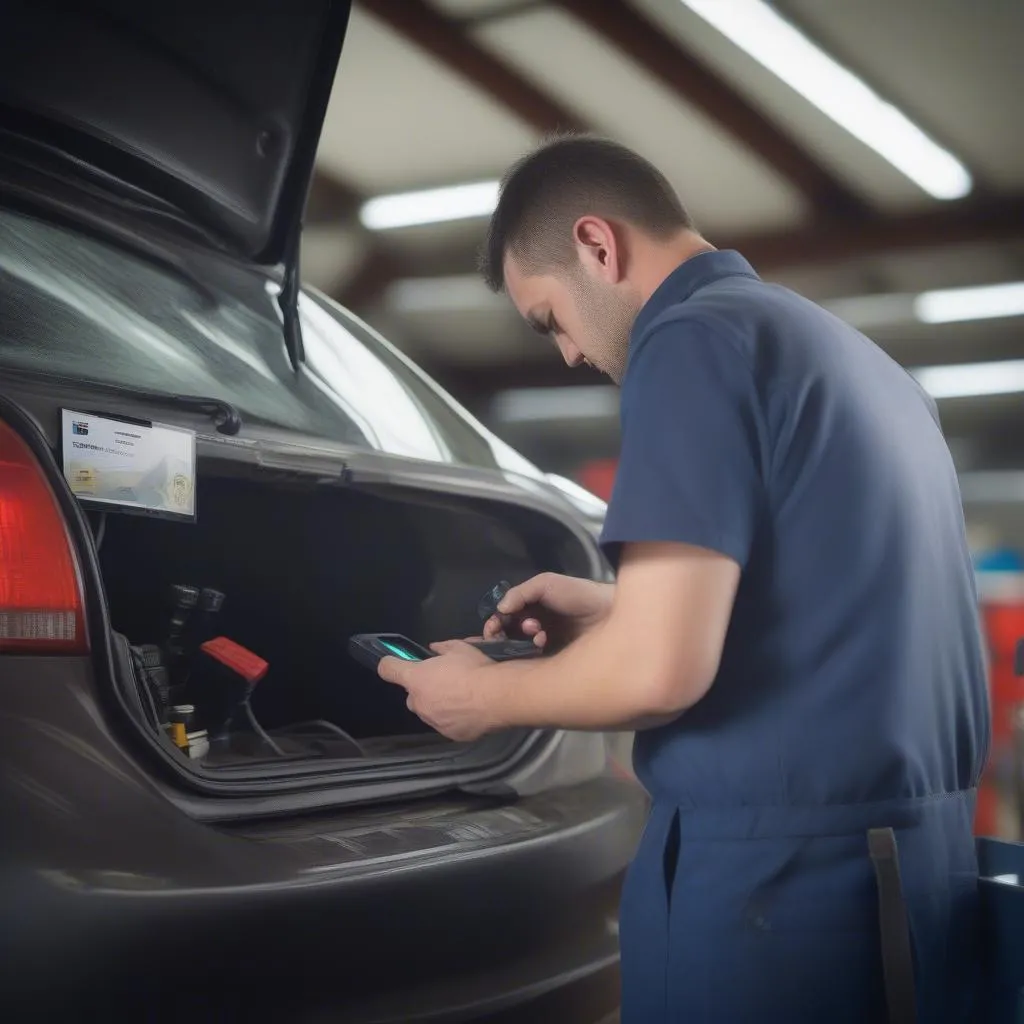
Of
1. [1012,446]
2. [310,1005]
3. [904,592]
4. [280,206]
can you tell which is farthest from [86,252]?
[1012,446]

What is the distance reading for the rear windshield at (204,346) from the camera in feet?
5.10

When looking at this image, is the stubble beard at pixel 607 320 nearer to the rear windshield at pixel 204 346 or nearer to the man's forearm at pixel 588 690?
the man's forearm at pixel 588 690

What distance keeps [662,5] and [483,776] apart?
5.46 meters

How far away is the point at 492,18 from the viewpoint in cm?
655

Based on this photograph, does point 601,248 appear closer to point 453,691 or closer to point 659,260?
point 659,260

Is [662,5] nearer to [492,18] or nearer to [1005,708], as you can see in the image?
[492,18]

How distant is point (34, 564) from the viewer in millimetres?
1252

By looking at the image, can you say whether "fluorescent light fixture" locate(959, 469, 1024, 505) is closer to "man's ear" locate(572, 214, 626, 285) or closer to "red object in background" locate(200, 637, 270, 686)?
"red object in background" locate(200, 637, 270, 686)

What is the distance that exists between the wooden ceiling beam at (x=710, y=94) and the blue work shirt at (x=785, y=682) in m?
5.80

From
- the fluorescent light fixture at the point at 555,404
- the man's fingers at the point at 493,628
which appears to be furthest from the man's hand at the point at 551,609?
the fluorescent light fixture at the point at 555,404

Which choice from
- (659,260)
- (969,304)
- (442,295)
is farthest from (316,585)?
(442,295)

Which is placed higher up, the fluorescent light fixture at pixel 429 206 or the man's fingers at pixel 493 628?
the fluorescent light fixture at pixel 429 206

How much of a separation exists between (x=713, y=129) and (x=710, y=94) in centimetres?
35

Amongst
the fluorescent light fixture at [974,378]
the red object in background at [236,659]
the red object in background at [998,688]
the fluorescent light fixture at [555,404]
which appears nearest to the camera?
the red object in background at [236,659]
